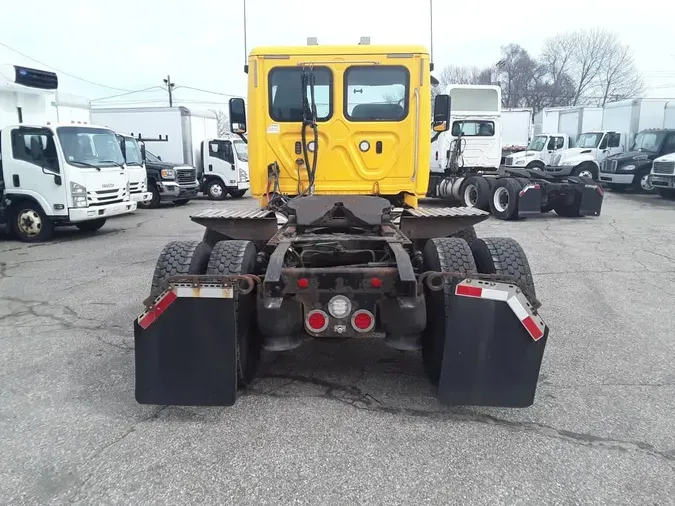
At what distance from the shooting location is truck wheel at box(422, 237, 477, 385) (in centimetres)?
343

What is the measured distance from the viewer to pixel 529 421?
11.4ft

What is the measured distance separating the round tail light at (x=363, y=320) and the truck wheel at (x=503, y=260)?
3.19ft

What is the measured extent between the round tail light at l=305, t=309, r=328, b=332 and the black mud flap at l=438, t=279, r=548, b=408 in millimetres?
785

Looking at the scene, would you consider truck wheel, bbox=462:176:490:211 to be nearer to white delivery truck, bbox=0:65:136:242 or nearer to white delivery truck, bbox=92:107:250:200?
white delivery truck, bbox=92:107:250:200

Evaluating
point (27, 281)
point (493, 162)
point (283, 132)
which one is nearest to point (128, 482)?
point (283, 132)

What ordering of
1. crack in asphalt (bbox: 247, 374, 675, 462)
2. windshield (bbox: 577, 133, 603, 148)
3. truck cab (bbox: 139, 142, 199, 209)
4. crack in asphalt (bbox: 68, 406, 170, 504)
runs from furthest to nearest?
windshield (bbox: 577, 133, 603, 148)
truck cab (bbox: 139, 142, 199, 209)
crack in asphalt (bbox: 247, 374, 675, 462)
crack in asphalt (bbox: 68, 406, 170, 504)

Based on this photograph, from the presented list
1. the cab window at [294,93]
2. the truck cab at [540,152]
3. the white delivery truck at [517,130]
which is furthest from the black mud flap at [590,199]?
the white delivery truck at [517,130]

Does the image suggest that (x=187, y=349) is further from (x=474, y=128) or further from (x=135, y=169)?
(x=474, y=128)

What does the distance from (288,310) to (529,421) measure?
5.64 feet

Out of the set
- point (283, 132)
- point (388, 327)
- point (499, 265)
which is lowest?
point (388, 327)

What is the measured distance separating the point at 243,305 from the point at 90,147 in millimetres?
9367

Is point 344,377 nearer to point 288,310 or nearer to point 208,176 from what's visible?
point 288,310

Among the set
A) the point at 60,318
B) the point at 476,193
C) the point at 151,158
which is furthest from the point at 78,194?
the point at 476,193

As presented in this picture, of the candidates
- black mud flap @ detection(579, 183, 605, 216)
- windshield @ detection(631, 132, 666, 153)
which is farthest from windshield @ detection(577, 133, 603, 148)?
black mud flap @ detection(579, 183, 605, 216)
